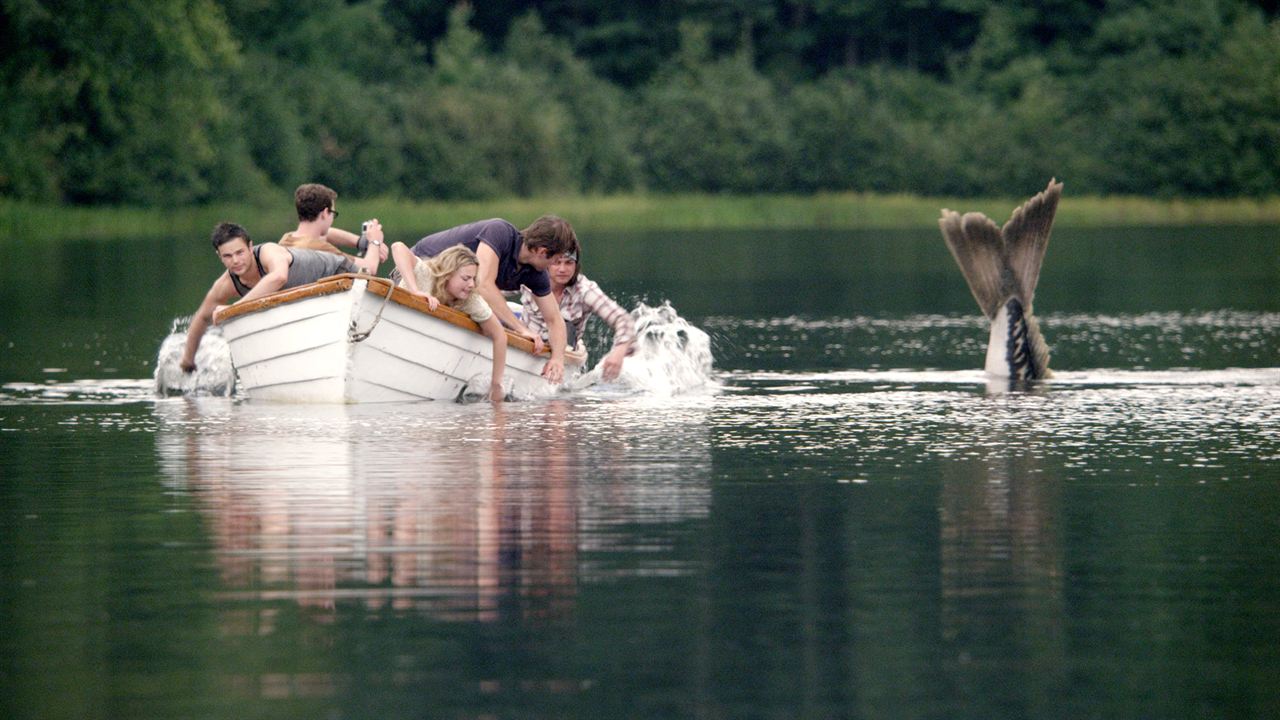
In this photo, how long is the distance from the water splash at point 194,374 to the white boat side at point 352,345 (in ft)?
3.31

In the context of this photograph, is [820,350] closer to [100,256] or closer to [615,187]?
[100,256]

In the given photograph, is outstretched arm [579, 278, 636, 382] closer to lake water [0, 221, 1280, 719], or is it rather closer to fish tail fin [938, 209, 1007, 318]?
lake water [0, 221, 1280, 719]

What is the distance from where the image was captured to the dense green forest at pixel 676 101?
190 ft

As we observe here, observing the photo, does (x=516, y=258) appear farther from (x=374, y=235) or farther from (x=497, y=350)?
(x=374, y=235)

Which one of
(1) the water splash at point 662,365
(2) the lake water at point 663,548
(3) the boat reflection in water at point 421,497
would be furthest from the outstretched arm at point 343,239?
(1) the water splash at point 662,365

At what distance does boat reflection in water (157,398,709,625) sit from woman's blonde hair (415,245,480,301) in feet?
2.67

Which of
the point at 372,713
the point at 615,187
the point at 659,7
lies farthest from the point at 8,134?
the point at 372,713

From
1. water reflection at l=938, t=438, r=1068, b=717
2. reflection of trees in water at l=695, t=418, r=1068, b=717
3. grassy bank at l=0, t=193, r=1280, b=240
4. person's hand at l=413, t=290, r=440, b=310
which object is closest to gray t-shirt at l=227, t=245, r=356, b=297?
person's hand at l=413, t=290, r=440, b=310

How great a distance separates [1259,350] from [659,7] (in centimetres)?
7018

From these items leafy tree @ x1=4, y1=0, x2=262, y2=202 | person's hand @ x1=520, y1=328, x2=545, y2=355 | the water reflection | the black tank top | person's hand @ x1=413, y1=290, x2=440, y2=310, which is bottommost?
the water reflection

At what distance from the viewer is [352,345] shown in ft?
51.7

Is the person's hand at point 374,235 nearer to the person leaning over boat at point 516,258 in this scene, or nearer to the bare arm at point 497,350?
the person leaning over boat at point 516,258

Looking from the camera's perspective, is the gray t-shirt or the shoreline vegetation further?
the shoreline vegetation

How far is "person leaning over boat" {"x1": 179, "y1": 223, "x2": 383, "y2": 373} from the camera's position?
1620 cm
